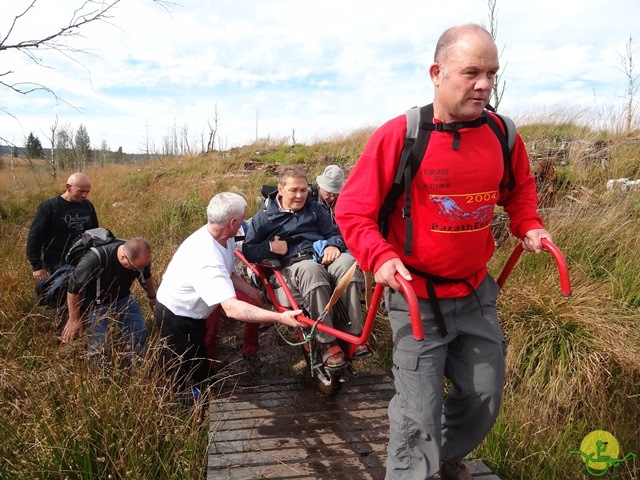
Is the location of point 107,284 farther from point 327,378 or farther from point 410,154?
point 410,154

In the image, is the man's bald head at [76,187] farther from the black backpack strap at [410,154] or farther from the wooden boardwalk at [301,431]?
the black backpack strap at [410,154]

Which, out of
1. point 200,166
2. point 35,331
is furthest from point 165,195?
point 35,331

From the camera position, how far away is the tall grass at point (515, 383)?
2.62 m

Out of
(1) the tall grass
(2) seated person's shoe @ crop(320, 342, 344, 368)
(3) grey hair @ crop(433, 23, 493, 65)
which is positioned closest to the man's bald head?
(1) the tall grass

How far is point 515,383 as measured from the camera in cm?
370

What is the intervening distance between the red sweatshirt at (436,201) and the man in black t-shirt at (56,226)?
4.41 m

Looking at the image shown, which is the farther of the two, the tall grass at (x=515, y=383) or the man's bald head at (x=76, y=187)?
the man's bald head at (x=76, y=187)

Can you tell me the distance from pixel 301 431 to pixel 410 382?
1280mm

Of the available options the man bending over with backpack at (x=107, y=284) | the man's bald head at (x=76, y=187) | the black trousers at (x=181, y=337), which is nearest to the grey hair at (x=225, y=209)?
the black trousers at (x=181, y=337)

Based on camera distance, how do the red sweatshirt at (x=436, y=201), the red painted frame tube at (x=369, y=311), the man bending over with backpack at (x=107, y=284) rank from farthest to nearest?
1. the man bending over with backpack at (x=107, y=284)
2. the red sweatshirt at (x=436, y=201)
3. the red painted frame tube at (x=369, y=311)

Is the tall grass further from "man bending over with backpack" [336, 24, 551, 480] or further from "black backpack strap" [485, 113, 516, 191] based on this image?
"black backpack strap" [485, 113, 516, 191]

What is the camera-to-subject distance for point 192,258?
3.56 m

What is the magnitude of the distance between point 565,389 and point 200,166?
36.4ft

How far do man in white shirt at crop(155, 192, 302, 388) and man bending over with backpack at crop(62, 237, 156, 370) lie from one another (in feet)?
1.58
